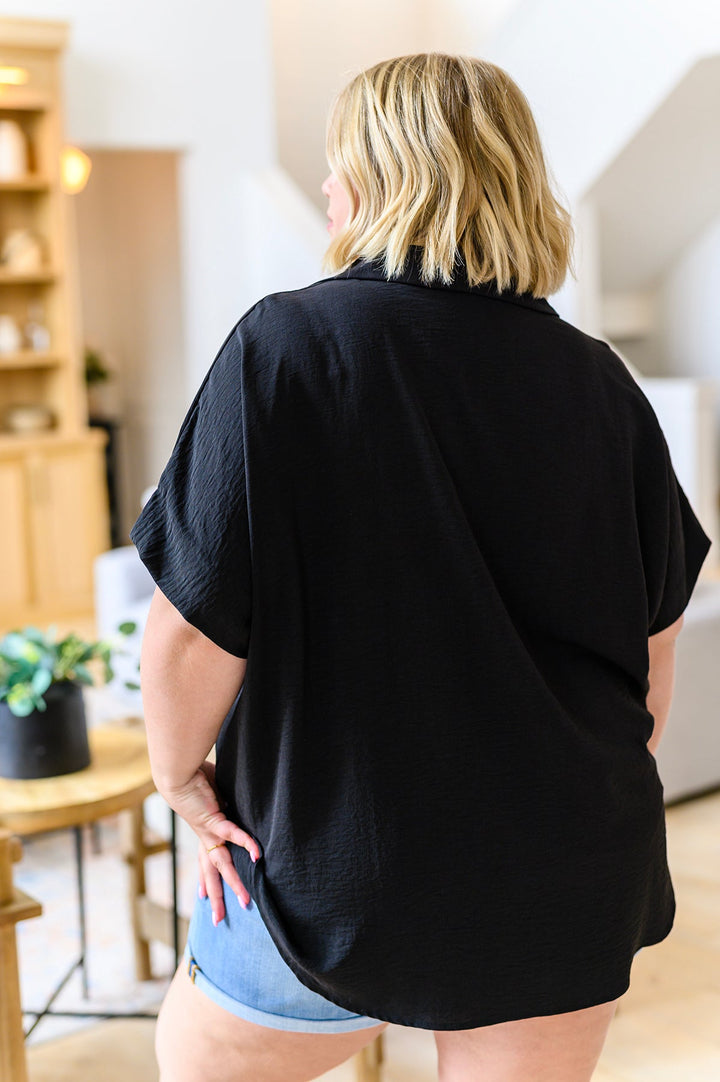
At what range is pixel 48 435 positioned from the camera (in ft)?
19.3

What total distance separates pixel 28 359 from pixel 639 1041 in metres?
4.63

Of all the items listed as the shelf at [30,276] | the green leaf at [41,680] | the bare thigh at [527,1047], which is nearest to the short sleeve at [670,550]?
the bare thigh at [527,1047]

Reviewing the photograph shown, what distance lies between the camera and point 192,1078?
0.96 metres

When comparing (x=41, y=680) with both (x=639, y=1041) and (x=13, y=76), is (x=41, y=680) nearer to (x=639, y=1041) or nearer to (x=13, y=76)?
(x=639, y=1041)

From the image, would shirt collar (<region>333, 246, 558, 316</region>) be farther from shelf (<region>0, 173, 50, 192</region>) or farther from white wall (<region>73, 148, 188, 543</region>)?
white wall (<region>73, 148, 188, 543</region>)

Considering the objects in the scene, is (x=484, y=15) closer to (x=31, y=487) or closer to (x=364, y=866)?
(x=31, y=487)

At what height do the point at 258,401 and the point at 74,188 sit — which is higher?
the point at 74,188

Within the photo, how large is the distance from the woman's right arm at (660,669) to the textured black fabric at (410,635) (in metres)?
0.18

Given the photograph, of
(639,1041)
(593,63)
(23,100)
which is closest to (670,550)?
(639,1041)

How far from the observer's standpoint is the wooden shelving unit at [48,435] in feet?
18.6

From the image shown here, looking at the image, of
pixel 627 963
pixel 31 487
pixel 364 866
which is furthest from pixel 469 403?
pixel 31 487

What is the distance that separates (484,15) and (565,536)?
23.0 ft

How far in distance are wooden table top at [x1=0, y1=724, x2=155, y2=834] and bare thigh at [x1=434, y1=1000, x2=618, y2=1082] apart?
0.92 metres

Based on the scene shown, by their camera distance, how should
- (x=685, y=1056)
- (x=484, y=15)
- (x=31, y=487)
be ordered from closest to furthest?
(x=685, y=1056), (x=31, y=487), (x=484, y=15)
